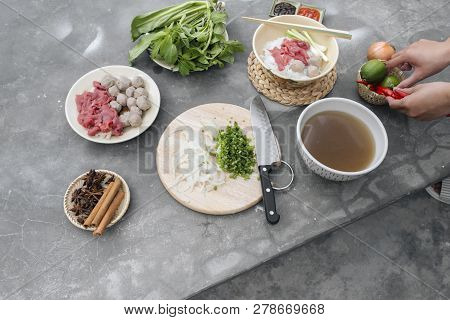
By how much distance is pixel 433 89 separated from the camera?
1.59 m

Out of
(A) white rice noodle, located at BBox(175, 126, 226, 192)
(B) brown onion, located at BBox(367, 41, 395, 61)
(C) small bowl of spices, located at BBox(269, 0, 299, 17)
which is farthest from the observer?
(C) small bowl of spices, located at BBox(269, 0, 299, 17)

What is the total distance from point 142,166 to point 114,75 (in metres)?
0.44

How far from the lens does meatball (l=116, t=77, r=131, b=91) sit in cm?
180

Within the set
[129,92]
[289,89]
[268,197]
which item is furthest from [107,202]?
[289,89]

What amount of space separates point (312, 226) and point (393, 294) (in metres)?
0.89

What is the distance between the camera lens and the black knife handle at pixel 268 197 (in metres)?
1.57

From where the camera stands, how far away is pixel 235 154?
1.67m

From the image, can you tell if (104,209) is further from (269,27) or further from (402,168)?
(402,168)

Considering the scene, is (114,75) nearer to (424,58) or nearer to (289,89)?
(289,89)

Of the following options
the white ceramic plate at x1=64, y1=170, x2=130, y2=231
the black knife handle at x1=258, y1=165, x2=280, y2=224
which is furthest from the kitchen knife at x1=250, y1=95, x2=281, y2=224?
the white ceramic plate at x1=64, y1=170, x2=130, y2=231

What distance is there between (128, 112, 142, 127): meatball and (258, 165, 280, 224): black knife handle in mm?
529

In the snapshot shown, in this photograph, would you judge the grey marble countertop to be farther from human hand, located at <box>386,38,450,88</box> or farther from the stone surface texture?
the stone surface texture

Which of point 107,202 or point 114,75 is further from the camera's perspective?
point 114,75

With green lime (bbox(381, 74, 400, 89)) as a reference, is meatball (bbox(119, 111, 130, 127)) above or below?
below
